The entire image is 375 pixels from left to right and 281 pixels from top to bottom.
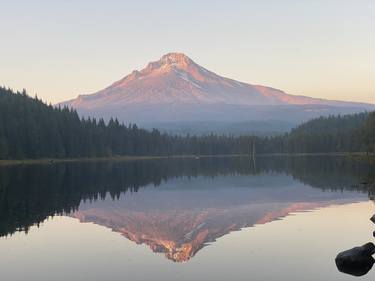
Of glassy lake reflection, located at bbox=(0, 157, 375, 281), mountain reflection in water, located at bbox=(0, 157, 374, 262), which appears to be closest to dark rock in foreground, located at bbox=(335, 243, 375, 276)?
glassy lake reflection, located at bbox=(0, 157, 375, 281)

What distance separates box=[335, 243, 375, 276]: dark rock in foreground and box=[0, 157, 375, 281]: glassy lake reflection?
1.87ft

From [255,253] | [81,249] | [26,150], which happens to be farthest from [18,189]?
[26,150]

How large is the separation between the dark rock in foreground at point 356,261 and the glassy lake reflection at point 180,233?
22.5 inches

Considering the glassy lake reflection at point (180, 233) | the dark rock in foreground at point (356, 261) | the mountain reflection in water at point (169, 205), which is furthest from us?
the mountain reflection in water at point (169, 205)

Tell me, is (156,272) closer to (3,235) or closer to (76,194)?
(3,235)

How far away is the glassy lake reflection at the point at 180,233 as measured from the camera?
27719 millimetres

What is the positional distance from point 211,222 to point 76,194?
1113 inches

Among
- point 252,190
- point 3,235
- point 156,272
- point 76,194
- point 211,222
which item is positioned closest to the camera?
point 156,272

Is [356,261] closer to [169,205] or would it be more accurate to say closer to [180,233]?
[180,233]

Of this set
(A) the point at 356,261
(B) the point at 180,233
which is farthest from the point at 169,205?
(A) the point at 356,261

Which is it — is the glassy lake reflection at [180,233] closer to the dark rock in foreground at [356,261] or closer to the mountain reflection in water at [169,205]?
the mountain reflection in water at [169,205]

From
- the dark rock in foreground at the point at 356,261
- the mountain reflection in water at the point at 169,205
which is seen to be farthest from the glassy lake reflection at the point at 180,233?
the dark rock in foreground at the point at 356,261

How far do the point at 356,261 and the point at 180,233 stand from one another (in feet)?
50.4

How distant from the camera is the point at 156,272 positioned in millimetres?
27328
